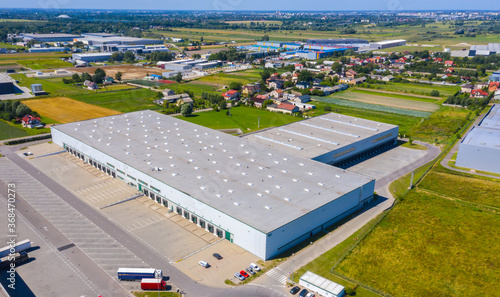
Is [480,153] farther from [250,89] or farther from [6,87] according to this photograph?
[6,87]

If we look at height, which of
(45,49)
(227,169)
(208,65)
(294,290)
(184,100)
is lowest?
(294,290)

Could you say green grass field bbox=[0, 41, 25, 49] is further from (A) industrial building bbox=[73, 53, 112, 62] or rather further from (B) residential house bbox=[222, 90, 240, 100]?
(B) residential house bbox=[222, 90, 240, 100]

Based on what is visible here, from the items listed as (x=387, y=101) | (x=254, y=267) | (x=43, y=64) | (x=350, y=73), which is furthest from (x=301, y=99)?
(x=43, y=64)

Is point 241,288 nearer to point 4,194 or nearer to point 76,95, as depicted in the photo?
point 4,194

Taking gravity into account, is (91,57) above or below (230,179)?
above

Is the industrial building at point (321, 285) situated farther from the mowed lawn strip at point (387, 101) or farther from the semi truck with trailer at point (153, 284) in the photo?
the mowed lawn strip at point (387, 101)

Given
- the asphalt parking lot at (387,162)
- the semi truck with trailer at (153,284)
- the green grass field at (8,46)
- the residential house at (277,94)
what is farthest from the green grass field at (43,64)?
the semi truck with trailer at (153,284)

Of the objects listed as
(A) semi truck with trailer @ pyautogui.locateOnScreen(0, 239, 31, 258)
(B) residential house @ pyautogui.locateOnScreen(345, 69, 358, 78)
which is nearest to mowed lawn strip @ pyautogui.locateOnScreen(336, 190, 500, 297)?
(A) semi truck with trailer @ pyautogui.locateOnScreen(0, 239, 31, 258)
